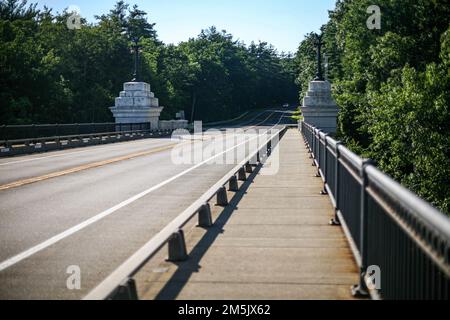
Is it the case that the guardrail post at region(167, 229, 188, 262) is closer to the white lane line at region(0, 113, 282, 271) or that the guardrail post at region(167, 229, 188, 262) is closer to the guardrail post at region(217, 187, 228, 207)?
the white lane line at region(0, 113, 282, 271)

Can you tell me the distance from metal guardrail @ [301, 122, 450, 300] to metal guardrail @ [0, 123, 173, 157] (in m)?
24.6

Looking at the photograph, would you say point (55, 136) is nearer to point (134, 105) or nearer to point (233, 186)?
point (134, 105)

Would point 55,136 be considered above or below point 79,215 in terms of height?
above

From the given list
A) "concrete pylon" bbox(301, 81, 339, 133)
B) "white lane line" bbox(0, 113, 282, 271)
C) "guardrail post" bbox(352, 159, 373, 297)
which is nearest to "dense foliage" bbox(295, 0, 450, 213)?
"concrete pylon" bbox(301, 81, 339, 133)

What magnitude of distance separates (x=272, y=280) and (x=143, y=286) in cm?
134

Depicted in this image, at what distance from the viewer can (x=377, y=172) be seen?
16.3ft

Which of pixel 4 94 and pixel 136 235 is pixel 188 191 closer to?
pixel 136 235

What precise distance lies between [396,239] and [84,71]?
79.2 m

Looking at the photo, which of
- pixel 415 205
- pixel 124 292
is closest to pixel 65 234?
pixel 124 292

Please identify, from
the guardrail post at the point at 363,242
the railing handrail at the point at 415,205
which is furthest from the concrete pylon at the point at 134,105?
the railing handrail at the point at 415,205

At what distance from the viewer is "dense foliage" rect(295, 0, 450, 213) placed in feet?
128

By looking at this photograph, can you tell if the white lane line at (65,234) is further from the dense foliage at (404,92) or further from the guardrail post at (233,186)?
the dense foliage at (404,92)

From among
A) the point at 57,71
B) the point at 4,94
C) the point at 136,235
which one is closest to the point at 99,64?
the point at 57,71

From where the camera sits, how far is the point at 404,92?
135 feet
